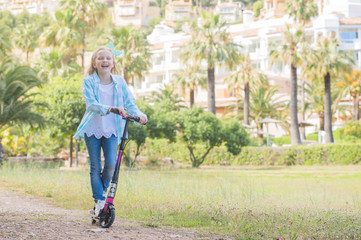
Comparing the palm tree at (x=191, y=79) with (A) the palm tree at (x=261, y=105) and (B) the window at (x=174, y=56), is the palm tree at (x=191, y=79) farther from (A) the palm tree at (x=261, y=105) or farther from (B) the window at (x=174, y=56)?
(B) the window at (x=174, y=56)

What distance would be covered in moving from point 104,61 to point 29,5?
17294cm

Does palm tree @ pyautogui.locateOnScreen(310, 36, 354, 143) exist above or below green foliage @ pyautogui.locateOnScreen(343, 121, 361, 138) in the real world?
above

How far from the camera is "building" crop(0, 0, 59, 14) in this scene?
166 m

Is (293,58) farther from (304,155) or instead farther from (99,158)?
(99,158)

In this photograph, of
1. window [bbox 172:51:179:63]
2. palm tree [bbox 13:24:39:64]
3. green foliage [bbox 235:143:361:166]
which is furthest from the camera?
window [bbox 172:51:179:63]

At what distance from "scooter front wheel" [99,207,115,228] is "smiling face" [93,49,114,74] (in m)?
1.47

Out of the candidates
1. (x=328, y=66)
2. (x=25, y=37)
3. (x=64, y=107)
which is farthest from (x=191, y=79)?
(x=64, y=107)

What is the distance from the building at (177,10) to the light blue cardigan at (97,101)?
110814 mm

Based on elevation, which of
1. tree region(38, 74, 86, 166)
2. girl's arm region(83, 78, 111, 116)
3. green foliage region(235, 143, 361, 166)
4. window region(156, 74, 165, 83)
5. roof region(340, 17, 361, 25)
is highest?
roof region(340, 17, 361, 25)

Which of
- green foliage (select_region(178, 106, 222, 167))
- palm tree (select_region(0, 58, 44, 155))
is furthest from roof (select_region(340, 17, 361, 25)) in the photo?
palm tree (select_region(0, 58, 44, 155))

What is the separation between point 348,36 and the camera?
71438 millimetres

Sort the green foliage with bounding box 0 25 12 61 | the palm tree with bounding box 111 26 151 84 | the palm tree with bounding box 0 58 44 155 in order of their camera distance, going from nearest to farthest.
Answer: the palm tree with bounding box 0 58 44 155 → the green foliage with bounding box 0 25 12 61 → the palm tree with bounding box 111 26 151 84

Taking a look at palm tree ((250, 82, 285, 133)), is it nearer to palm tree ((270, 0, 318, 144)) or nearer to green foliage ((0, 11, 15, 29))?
palm tree ((270, 0, 318, 144))

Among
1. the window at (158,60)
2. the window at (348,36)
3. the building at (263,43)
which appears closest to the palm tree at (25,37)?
the building at (263,43)
